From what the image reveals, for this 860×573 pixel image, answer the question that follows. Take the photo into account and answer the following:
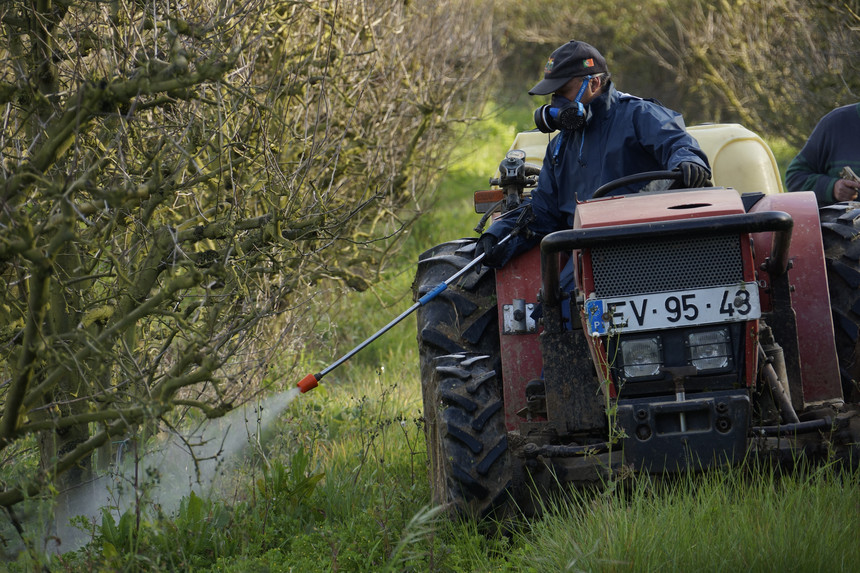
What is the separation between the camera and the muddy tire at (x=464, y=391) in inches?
158

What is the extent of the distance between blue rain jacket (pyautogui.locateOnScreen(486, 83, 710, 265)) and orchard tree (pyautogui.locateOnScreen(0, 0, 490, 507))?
817 millimetres

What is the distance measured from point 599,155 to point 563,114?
285mm

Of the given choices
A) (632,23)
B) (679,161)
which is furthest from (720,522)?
(632,23)

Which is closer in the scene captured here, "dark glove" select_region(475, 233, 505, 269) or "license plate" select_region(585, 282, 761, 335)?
"license plate" select_region(585, 282, 761, 335)

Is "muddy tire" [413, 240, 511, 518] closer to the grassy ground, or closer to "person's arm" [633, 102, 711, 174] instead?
the grassy ground

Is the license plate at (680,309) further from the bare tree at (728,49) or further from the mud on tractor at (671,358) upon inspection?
the bare tree at (728,49)

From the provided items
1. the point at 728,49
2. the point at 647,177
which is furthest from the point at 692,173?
the point at 728,49

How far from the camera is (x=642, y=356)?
396cm

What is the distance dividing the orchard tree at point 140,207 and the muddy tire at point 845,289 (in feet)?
6.64

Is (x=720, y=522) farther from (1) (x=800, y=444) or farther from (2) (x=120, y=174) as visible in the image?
(2) (x=120, y=174)

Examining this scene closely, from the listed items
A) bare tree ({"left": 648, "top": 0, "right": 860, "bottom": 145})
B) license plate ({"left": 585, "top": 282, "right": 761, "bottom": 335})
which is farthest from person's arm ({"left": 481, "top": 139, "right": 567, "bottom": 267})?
bare tree ({"left": 648, "top": 0, "right": 860, "bottom": 145})

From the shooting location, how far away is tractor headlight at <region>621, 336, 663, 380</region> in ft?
13.0

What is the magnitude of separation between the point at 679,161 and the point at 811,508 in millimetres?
1708

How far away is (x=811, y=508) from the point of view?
11.9ft
